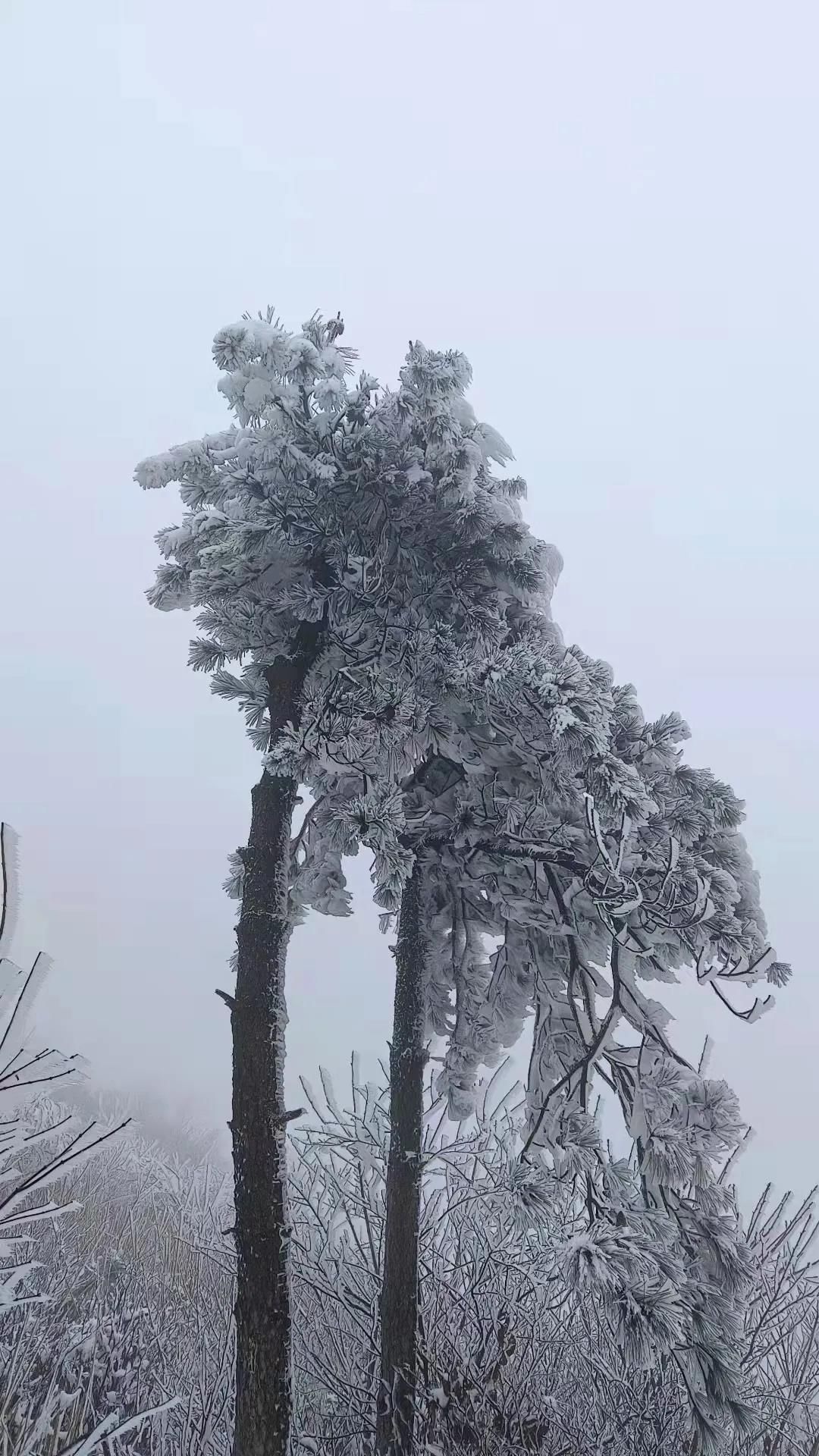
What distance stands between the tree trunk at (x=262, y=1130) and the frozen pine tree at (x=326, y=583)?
0.05 ft

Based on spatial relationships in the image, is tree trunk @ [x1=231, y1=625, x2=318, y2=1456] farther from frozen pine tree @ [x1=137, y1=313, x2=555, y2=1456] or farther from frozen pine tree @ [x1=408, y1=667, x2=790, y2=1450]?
frozen pine tree @ [x1=408, y1=667, x2=790, y2=1450]

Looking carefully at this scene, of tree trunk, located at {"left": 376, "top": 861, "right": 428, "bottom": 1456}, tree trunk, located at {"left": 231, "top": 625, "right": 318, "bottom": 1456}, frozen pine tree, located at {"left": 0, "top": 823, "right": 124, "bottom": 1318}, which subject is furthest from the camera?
tree trunk, located at {"left": 376, "top": 861, "right": 428, "bottom": 1456}

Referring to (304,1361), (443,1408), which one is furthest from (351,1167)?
(443,1408)

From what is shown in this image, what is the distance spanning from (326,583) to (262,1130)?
12.5 feet

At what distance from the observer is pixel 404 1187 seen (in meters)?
6.45

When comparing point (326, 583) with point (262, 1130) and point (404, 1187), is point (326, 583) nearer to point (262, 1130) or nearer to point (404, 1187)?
point (262, 1130)

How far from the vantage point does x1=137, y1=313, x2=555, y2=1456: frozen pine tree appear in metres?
5.81

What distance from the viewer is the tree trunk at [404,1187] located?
5.69m

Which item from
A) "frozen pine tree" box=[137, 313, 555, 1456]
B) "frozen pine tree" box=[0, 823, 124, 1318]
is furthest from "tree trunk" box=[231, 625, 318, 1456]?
"frozen pine tree" box=[0, 823, 124, 1318]

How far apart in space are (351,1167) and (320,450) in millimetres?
6115

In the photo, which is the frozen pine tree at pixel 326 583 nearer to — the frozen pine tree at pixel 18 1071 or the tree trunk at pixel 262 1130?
the tree trunk at pixel 262 1130

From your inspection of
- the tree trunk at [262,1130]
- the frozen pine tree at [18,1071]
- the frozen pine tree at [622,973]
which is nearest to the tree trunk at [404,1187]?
the frozen pine tree at [622,973]

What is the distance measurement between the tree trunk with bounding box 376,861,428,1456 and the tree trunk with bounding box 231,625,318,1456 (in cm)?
124

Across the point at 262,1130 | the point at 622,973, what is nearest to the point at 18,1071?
the point at 262,1130
